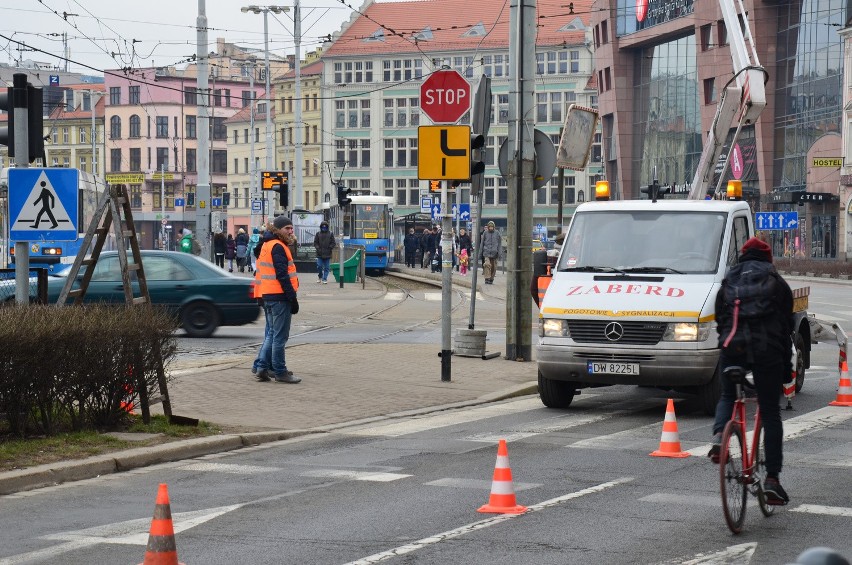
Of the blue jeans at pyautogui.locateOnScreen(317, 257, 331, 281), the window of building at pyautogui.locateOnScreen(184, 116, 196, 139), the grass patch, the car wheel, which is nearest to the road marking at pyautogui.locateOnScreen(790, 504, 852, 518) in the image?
the grass patch

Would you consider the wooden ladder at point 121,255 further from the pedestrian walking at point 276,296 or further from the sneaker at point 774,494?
the sneaker at point 774,494

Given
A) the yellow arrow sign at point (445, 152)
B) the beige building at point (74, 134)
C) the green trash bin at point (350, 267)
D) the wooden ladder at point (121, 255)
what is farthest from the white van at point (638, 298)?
the beige building at point (74, 134)

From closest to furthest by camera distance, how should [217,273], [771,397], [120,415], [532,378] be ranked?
[771,397] < [120,415] < [532,378] < [217,273]

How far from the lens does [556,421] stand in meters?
13.2

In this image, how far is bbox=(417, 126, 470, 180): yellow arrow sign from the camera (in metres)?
16.1

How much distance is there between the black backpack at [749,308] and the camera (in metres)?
8.32

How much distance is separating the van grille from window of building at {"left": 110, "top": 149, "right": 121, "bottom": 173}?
125143 mm

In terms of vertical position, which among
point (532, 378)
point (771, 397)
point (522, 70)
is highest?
point (522, 70)

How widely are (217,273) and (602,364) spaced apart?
36.2 ft

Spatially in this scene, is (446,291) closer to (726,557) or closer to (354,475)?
(354,475)

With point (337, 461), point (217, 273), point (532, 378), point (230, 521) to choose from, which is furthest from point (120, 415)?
point (217, 273)

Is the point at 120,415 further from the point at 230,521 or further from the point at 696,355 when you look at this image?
the point at 696,355

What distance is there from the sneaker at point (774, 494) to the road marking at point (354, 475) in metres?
2.56

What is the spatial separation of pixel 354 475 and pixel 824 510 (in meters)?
3.15
